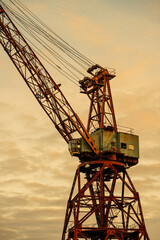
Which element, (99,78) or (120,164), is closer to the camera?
(120,164)

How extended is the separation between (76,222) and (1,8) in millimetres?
27764

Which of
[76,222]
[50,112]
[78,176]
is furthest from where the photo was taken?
[50,112]

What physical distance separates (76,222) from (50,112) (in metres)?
14.4

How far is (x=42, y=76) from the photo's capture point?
183 ft

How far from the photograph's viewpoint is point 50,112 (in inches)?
2194

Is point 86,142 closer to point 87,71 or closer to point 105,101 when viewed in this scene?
point 105,101

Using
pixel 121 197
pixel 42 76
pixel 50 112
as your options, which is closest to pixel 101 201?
pixel 121 197

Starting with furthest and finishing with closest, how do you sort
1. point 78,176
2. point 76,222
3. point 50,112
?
point 50,112 → point 78,176 → point 76,222

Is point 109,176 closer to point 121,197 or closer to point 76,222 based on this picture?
point 121,197

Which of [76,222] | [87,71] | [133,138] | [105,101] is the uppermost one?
[87,71]

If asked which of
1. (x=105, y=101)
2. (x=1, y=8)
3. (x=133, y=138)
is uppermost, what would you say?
(x=1, y=8)

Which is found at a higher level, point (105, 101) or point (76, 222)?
point (105, 101)

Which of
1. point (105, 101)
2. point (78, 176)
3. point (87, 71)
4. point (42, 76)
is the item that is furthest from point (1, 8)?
point (78, 176)

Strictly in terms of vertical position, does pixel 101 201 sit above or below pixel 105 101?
below
